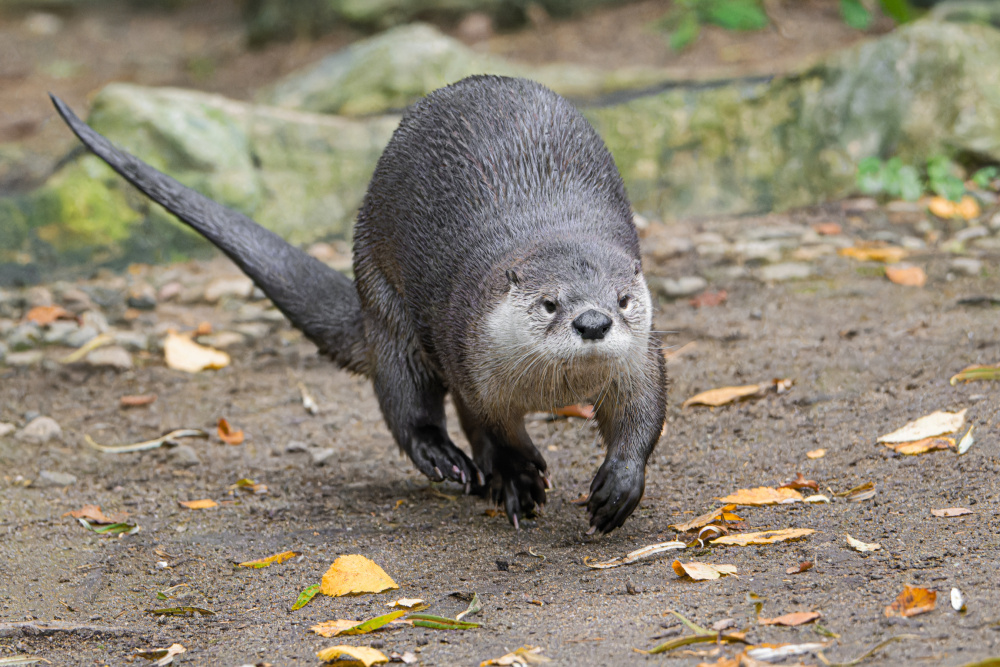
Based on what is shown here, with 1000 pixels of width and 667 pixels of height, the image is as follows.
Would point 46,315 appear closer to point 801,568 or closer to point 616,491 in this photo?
point 616,491

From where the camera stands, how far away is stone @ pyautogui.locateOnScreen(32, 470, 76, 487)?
313 cm

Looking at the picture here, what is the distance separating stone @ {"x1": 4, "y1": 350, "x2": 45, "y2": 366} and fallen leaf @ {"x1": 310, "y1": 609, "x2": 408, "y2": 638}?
2.44 m

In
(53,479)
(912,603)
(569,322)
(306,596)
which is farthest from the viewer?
(53,479)

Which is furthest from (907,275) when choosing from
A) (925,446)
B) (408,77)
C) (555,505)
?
(408,77)

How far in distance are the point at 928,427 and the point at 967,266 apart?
1726mm

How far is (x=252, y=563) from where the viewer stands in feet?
8.36

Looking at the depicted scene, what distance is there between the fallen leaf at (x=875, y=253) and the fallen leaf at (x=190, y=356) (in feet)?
8.58

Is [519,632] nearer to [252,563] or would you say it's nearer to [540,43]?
[252,563]

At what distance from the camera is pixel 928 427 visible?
2.73 meters

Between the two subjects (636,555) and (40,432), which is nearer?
(636,555)

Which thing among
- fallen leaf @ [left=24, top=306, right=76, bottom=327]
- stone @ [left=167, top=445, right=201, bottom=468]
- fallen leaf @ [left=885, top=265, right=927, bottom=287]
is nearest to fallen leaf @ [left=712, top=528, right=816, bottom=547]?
stone @ [left=167, top=445, right=201, bottom=468]

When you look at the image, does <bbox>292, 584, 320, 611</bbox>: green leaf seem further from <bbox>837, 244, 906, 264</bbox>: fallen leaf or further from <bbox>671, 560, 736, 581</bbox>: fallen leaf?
<bbox>837, 244, 906, 264</bbox>: fallen leaf

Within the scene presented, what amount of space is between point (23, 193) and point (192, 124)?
0.85 meters

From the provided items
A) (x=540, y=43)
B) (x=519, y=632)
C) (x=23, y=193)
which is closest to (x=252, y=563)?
(x=519, y=632)
